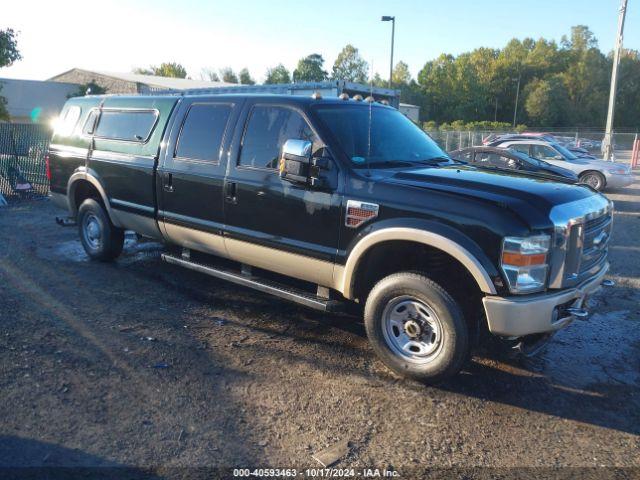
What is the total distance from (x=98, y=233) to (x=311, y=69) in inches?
3149

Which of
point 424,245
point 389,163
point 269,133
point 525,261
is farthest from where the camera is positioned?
point 269,133

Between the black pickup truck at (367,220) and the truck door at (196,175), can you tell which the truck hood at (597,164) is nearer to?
the black pickup truck at (367,220)

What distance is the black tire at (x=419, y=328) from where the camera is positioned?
3838 millimetres

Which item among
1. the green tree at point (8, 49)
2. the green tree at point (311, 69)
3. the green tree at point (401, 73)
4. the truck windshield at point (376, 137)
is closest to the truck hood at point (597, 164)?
the truck windshield at point (376, 137)

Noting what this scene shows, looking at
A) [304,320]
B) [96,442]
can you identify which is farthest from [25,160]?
[96,442]

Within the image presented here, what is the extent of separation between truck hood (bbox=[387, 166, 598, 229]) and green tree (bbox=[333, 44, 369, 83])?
297ft

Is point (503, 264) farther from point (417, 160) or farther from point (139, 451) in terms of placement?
point (139, 451)

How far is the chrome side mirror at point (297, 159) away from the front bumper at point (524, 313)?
1.73 m

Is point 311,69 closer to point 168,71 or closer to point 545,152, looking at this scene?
point 168,71

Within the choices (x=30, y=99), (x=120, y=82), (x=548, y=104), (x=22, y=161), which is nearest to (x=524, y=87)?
(x=548, y=104)

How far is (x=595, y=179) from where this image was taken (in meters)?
15.1

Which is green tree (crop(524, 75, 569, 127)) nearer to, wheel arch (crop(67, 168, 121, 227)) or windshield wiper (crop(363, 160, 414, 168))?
wheel arch (crop(67, 168, 121, 227))

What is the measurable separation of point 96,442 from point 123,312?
231cm

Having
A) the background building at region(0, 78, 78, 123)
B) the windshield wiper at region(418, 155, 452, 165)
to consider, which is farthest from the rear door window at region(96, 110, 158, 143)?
the background building at region(0, 78, 78, 123)
